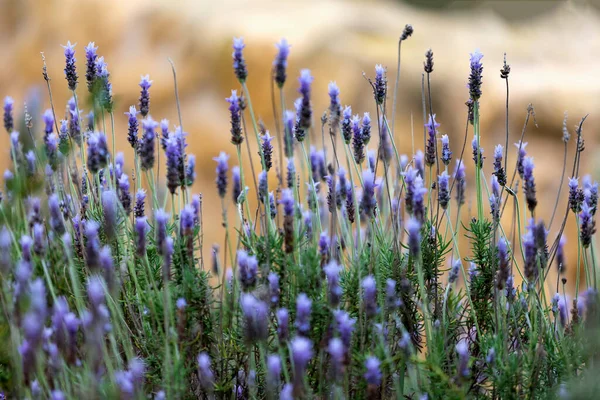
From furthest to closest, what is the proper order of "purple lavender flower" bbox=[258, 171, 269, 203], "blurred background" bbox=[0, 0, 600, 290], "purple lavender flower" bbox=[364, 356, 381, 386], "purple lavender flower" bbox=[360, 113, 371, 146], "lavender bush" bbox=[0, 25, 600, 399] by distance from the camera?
"blurred background" bbox=[0, 0, 600, 290], "purple lavender flower" bbox=[360, 113, 371, 146], "purple lavender flower" bbox=[258, 171, 269, 203], "lavender bush" bbox=[0, 25, 600, 399], "purple lavender flower" bbox=[364, 356, 381, 386]

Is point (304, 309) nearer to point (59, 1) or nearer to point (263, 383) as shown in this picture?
point (263, 383)

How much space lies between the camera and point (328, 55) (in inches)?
113

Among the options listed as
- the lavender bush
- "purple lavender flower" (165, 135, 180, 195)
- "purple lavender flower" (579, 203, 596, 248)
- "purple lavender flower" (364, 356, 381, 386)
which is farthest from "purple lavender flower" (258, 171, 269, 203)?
"purple lavender flower" (579, 203, 596, 248)

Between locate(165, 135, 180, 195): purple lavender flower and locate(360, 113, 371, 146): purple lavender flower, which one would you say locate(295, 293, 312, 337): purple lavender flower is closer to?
locate(165, 135, 180, 195): purple lavender flower

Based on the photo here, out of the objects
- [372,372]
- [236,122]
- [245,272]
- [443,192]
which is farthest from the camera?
[443,192]

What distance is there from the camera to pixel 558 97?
2816 millimetres

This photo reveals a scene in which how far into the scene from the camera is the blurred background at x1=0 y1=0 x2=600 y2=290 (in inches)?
111

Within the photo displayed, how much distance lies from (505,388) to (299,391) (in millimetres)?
445

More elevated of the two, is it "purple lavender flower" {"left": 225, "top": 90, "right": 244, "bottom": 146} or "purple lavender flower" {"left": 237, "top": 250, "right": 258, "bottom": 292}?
"purple lavender flower" {"left": 225, "top": 90, "right": 244, "bottom": 146}

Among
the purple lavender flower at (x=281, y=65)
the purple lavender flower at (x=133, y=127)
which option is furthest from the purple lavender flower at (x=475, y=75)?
the purple lavender flower at (x=133, y=127)

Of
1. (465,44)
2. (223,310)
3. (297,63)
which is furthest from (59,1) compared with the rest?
(223,310)

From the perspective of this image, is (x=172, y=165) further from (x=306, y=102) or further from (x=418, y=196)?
(x=418, y=196)

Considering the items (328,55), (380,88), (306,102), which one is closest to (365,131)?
(380,88)

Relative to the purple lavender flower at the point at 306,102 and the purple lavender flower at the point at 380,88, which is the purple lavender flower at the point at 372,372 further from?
the purple lavender flower at the point at 380,88
